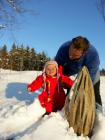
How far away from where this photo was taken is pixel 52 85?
19.9 feet

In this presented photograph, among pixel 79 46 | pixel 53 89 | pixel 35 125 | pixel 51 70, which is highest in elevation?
pixel 79 46

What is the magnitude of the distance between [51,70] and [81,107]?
1.24m

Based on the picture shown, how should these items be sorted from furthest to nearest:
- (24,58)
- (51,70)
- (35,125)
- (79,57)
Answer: (24,58), (51,70), (79,57), (35,125)

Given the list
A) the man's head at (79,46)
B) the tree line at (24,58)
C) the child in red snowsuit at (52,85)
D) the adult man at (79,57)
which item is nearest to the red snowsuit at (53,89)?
the child in red snowsuit at (52,85)

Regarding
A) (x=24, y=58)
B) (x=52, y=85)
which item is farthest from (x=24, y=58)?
(x=52, y=85)

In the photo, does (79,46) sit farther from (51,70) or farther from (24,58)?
(24,58)

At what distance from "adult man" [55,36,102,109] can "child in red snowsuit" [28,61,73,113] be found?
16cm

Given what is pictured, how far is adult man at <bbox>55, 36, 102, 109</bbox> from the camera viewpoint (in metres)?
5.14

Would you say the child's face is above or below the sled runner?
above

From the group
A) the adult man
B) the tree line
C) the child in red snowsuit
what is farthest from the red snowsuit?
the tree line

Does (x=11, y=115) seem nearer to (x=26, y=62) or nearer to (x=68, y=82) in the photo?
(x=68, y=82)

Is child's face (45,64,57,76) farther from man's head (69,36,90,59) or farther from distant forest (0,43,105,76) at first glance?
distant forest (0,43,105,76)

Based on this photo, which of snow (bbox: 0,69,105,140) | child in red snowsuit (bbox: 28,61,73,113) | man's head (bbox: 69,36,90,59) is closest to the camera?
snow (bbox: 0,69,105,140)

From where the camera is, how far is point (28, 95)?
7.87 m
